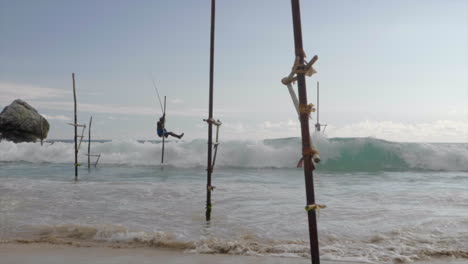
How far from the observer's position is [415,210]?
775 cm

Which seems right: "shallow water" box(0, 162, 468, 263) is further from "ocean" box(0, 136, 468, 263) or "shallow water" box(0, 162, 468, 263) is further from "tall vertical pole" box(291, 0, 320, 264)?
"tall vertical pole" box(291, 0, 320, 264)

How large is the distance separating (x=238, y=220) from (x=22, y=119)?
36821 millimetres

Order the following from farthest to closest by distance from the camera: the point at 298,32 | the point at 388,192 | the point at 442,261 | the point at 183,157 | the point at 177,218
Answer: the point at 183,157
the point at 388,192
the point at 177,218
the point at 442,261
the point at 298,32

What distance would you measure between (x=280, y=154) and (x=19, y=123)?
2768 cm

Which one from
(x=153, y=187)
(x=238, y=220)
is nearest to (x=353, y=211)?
(x=238, y=220)

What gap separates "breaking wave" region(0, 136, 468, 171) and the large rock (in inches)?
342

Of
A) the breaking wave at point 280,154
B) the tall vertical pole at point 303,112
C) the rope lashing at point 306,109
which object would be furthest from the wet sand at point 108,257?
the breaking wave at point 280,154

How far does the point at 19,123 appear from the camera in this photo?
120 ft

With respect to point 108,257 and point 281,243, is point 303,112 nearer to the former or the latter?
point 281,243

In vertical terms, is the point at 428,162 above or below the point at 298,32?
below

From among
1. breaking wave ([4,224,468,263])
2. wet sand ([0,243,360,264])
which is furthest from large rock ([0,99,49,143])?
wet sand ([0,243,360,264])

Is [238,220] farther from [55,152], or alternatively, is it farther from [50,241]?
[55,152]

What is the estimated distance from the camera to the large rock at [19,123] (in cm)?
3634

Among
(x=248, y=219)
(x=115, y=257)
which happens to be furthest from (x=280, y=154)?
(x=115, y=257)
